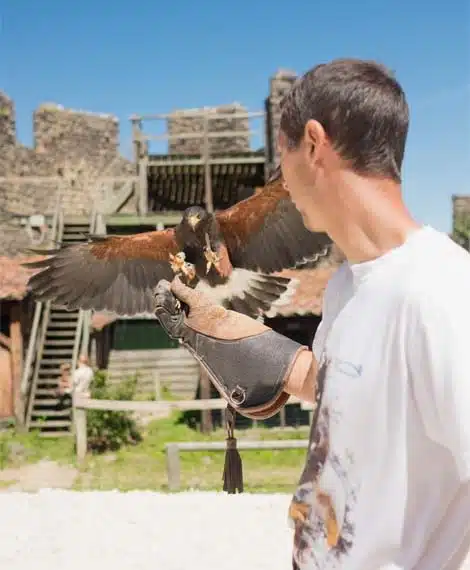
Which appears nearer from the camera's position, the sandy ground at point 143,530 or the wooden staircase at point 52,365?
the sandy ground at point 143,530

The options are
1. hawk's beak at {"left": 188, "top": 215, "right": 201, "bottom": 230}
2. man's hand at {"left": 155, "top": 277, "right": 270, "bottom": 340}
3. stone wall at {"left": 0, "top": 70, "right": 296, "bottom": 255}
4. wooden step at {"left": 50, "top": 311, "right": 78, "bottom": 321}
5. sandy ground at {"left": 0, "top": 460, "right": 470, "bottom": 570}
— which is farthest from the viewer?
stone wall at {"left": 0, "top": 70, "right": 296, "bottom": 255}

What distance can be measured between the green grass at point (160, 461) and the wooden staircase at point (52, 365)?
0.38 m

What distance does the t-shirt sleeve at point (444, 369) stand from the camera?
2.47 feet

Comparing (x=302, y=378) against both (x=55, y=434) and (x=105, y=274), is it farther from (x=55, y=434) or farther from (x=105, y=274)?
(x=55, y=434)

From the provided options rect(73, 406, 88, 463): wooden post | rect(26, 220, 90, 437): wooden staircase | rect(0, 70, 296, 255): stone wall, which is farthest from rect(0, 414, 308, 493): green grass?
rect(0, 70, 296, 255): stone wall

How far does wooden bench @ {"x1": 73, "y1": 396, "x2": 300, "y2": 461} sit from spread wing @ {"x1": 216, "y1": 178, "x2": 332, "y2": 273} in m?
3.25

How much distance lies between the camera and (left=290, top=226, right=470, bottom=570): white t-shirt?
0.77m

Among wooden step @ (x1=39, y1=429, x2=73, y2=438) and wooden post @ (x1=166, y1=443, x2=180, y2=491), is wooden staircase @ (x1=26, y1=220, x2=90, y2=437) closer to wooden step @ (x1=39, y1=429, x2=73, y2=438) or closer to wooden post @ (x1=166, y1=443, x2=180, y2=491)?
wooden step @ (x1=39, y1=429, x2=73, y2=438)

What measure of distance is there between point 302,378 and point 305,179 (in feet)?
1.33

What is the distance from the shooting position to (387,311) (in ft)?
2.72

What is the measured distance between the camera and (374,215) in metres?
0.89

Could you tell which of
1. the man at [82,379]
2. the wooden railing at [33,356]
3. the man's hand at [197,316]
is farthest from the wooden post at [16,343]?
the man's hand at [197,316]

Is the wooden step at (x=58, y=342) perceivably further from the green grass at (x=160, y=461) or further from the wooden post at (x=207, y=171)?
the wooden post at (x=207, y=171)

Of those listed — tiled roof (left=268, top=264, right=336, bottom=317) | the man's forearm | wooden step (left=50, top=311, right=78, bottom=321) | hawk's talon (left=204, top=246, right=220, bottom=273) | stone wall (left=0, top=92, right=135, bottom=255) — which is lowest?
wooden step (left=50, top=311, right=78, bottom=321)
